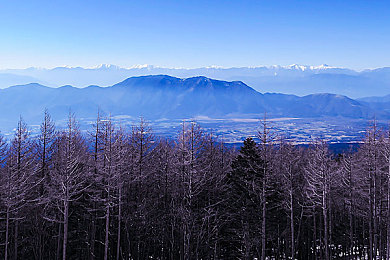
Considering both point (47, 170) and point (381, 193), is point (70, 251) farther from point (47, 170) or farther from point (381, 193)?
point (381, 193)

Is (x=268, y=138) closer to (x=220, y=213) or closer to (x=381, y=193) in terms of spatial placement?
(x=220, y=213)

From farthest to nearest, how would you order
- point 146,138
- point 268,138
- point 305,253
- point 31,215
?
1. point 305,253
2. point 146,138
3. point 268,138
4. point 31,215

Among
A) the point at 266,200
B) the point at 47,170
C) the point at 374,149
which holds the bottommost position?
the point at 266,200

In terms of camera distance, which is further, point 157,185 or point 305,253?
point 305,253

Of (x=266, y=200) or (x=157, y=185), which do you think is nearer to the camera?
(x=266, y=200)

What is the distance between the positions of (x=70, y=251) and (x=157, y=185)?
995 cm

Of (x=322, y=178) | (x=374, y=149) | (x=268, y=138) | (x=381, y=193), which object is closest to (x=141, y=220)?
(x=268, y=138)

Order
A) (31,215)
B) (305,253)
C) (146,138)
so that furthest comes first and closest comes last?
(305,253) < (146,138) < (31,215)

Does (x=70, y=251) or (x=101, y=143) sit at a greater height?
(x=101, y=143)

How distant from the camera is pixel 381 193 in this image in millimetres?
35188

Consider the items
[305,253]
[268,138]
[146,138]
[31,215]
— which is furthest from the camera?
[305,253]

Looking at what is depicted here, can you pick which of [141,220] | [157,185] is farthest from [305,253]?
[141,220]

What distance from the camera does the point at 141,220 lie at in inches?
1129

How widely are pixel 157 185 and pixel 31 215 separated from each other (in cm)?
1190
